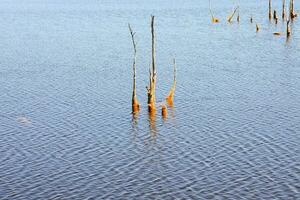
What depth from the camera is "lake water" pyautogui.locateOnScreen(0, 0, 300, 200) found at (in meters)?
32.8

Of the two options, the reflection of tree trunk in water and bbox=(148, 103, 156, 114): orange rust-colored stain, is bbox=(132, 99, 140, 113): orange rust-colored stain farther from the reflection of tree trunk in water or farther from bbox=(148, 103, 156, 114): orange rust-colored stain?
the reflection of tree trunk in water

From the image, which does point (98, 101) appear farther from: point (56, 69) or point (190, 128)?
point (56, 69)

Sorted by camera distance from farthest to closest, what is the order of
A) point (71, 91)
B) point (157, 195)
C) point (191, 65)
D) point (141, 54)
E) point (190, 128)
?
point (141, 54), point (191, 65), point (71, 91), point (190, 128), point (157, 195)

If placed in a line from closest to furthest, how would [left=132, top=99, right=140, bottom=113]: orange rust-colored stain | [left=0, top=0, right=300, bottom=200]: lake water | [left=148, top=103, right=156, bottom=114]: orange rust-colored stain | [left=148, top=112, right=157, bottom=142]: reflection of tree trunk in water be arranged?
[left=0, top=0, right=300, bottom=200]: lake water
[left=148, top=112, right=157, bottom=142]: reflection of tree trunk in water
[left=148, top=103, right=156, bottom=114]: orange rust-colored stain
[left=132, top=99, right=140, bottom=113]: orange rust-colored stain

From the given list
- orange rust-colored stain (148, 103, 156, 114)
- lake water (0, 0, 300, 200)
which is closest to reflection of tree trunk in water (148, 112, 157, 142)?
lake water (0, 0, 300, 200)

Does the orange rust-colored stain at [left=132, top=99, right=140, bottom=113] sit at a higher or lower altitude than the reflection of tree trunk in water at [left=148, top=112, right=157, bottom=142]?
higher

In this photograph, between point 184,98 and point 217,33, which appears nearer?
point 184,98

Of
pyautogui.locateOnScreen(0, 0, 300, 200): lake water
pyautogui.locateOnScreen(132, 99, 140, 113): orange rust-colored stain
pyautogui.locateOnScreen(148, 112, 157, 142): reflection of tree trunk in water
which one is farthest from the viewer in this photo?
pyautogui.locateOnScreen(132, 99, 140, 113): orange rust-colored stain

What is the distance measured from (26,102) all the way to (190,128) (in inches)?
691

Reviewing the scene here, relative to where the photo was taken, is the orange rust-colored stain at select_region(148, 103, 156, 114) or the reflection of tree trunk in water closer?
the reflection of tree trunk in water

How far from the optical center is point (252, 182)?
32.5 meters

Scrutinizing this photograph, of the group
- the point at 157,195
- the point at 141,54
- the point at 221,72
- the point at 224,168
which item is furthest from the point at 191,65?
the point at 157,195

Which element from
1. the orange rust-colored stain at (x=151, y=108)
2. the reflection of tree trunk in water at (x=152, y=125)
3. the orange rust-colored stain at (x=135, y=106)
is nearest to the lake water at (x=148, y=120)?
the reflection of tree trunk in water at (x=152, y=125)

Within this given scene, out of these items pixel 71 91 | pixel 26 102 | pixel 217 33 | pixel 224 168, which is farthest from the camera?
pixel 217 33
